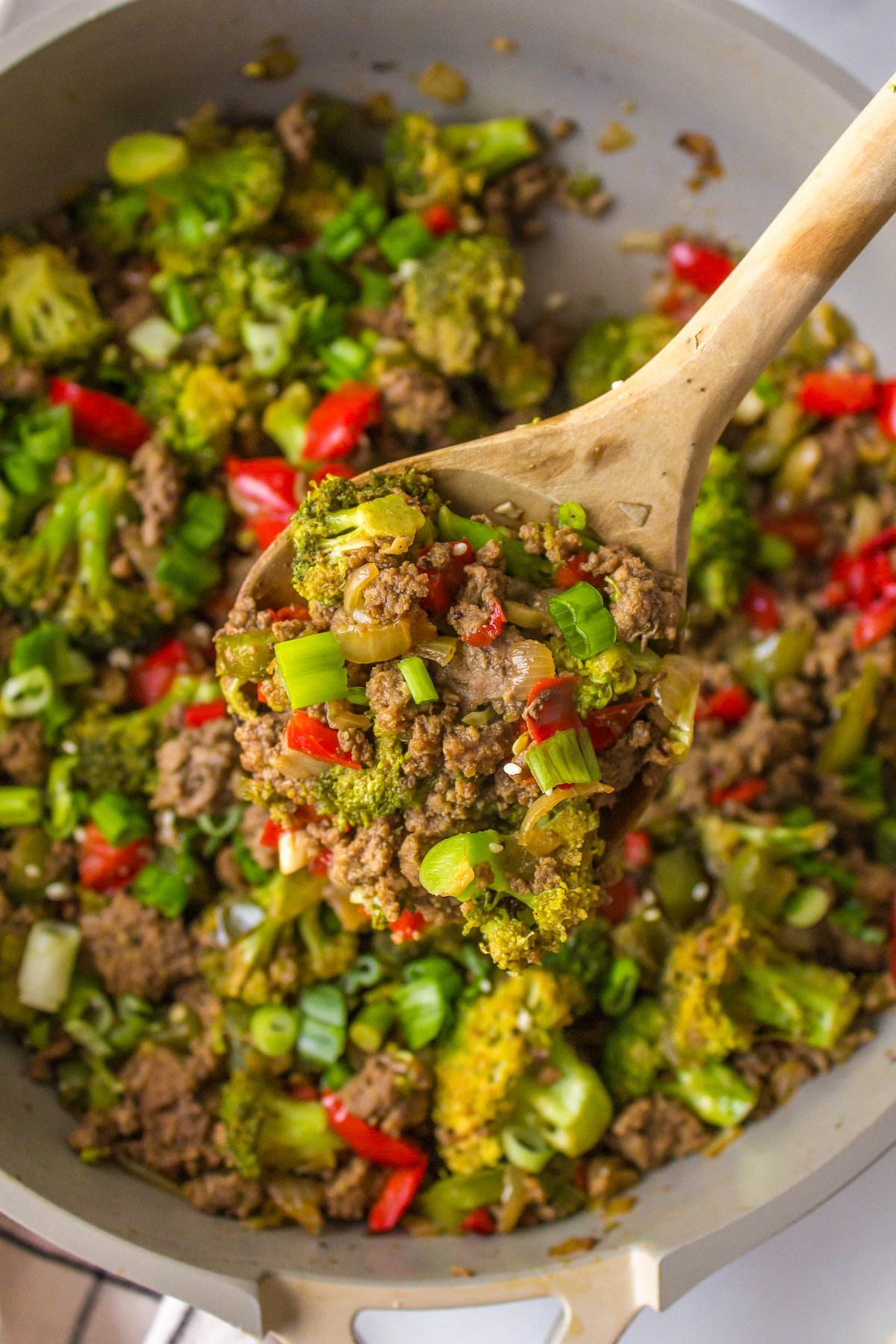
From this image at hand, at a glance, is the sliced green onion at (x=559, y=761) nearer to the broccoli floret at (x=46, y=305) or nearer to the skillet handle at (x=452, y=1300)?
the skillet handle at (x=452, y=1300)

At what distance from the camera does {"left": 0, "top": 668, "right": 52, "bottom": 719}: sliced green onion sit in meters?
3.02

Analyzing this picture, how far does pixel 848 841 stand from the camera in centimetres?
327

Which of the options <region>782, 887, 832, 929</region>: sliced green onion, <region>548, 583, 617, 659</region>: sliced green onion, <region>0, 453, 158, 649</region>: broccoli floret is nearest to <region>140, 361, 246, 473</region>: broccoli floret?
<region>0, 453, 158, 649</region>: broccoli floret

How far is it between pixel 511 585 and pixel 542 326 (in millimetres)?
1486

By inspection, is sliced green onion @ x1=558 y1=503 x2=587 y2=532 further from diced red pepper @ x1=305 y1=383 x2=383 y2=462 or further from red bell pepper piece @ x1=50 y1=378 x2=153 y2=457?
red bell pepper piece @ x1=50 y1=378 x2=153 y2=457

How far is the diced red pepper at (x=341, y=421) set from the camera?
3.04 m

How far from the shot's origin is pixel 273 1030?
9.70ft

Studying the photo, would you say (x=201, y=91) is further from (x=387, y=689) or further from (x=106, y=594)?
(x=387, y=689)

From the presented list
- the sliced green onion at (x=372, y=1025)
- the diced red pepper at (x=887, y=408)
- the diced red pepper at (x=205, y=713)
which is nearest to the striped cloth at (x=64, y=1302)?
the sliced green onion at (x=372, y=1025)

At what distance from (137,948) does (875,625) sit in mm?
2385

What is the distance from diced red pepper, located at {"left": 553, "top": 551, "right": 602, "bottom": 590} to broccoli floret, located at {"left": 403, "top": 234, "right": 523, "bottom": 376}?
1083mm

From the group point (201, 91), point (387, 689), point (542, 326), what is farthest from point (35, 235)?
point (387, 689)

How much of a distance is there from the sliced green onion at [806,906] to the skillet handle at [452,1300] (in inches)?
41.3

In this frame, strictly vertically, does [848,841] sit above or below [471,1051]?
above
